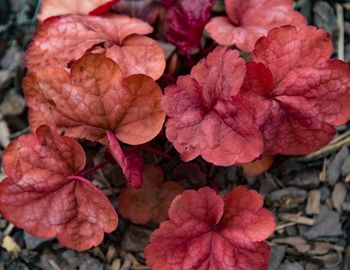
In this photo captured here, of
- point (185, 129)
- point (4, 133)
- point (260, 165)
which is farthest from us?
point (4, 133)

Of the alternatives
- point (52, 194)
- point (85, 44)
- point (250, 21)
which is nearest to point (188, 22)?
point (250, 21)

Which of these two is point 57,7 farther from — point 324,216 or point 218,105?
point 324,216

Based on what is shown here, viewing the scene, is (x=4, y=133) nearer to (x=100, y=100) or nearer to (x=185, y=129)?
(x=100, y=100)

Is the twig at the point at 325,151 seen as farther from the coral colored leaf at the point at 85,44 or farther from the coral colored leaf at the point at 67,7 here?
the coral colored leaf at the point at 67,7

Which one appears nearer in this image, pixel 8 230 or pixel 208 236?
pixel 208 236

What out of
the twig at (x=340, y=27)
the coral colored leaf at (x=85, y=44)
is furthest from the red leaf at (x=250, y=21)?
the twig at (x=340, y=27)

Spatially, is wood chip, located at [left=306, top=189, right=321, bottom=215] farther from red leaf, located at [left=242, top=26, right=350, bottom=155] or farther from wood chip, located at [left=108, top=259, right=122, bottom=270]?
wood chip, located at [left=108, top=259, right=122, bottom=270]

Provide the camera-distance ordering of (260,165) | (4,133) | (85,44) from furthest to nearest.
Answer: (4,133)
(260,165)
(85,44)
